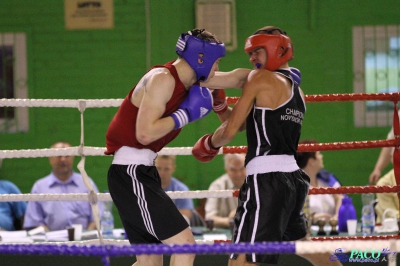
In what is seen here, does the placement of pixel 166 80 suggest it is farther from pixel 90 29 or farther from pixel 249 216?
pixel 90 29

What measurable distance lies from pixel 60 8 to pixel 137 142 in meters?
3.77

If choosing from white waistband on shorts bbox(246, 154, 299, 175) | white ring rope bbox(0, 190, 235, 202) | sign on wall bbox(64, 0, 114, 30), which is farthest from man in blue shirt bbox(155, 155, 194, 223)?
white waistband on shorts bbox(246, 154, 299, 175)

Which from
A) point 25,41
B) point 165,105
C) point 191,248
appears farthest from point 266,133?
point 25,41

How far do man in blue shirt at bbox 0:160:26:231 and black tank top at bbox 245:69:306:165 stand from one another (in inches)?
101

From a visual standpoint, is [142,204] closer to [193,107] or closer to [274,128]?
[193,107]

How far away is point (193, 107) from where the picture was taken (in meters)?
2.70

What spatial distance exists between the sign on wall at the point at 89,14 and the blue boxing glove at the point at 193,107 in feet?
11.9

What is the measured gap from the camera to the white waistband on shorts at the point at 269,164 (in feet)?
9.29

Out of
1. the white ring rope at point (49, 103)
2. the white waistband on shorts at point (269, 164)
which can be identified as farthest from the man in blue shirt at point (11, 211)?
the white waistband on shorts at point (269, 164)

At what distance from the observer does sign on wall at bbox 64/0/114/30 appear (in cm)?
619

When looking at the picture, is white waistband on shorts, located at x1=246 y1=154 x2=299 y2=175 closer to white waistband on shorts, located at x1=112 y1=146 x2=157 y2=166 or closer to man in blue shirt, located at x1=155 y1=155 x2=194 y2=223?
white waistband on shorts, located at x1=112 y1=146 x2=157 y2=166

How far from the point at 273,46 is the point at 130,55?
348cm

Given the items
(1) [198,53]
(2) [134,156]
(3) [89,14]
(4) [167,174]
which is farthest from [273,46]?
(3) [89,14]

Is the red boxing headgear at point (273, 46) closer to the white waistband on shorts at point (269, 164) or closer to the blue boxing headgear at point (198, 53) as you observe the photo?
the blue boxing headgear at point (198, 53)
